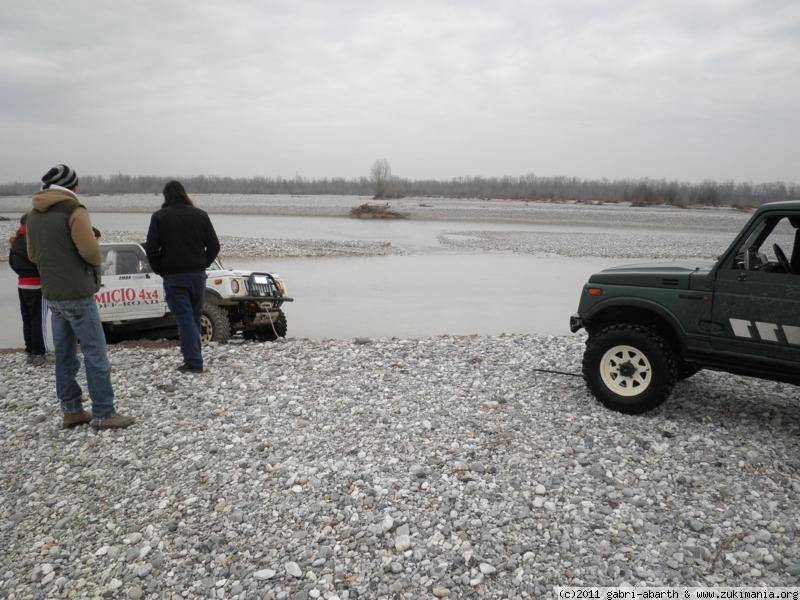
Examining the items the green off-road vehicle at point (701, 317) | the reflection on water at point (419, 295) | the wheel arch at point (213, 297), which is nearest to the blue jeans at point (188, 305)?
the wheel arch at point (213, 297)

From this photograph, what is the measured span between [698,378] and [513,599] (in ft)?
16.3

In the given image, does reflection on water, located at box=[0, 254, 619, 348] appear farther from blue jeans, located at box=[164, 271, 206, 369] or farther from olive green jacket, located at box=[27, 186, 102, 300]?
olive green jacket, located at box=[27, 186, 102, 300]

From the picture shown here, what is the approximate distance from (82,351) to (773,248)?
6.70m

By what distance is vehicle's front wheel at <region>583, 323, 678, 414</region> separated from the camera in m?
5.75

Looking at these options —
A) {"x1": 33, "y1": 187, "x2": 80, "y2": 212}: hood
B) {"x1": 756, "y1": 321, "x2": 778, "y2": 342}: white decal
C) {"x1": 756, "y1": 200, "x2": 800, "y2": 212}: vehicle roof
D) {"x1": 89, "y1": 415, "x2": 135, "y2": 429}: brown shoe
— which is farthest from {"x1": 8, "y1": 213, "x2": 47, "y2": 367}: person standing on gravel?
{"x1": 756, "y1": 200, "x2": 800, "y2": 212}: vehicle roof

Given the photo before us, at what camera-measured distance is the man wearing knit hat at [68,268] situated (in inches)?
200

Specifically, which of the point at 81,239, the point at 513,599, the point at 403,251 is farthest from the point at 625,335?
the point at 403,251

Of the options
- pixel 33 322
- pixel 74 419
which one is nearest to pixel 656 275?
pixel 74 419

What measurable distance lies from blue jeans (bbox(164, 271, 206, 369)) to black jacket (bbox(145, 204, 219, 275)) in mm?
113

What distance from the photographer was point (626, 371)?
19.8ft

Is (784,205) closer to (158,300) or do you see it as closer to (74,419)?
(74,419)

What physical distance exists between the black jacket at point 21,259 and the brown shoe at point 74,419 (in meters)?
2.83

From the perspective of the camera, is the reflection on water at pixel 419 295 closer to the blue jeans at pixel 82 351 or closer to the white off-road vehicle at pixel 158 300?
the white off-road vehicle at pixel 158 300

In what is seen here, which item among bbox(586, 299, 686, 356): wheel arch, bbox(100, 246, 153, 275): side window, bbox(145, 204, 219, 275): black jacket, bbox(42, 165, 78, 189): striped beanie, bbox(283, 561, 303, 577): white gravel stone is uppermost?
bbox(42, 165, 78, 189): striped beanie
